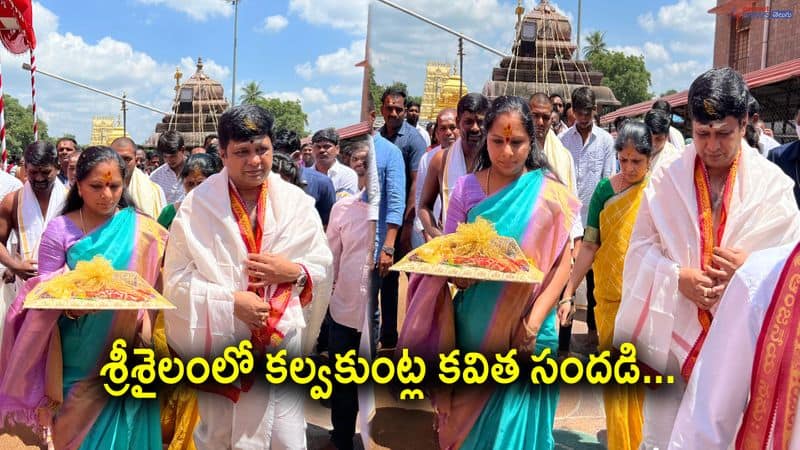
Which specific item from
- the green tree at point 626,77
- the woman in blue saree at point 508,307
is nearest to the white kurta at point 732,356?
the woman in blue saree at point 508,307

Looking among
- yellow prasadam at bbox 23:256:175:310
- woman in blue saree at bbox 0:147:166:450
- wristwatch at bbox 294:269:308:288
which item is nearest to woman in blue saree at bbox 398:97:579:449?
wristwatch at bbox 294:269:308:288

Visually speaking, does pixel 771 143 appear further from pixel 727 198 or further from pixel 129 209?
pixel 129 209

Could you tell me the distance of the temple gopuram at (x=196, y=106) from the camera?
4922cm

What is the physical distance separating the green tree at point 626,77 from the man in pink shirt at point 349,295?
201 feet

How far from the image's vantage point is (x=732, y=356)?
1677 mm

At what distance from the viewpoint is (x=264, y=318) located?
135 inches

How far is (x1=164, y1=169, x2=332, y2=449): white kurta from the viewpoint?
11.3 ft

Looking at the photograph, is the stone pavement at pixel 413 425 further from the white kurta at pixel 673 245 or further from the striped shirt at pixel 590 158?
the striped shirt at pixel 590 158

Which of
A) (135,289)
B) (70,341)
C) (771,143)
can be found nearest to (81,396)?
(70,341)

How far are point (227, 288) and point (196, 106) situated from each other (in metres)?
49.8

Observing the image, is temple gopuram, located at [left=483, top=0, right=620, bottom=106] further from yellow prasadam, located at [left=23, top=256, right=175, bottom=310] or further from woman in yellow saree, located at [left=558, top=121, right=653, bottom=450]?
yellow prasadam, located at [left=23, top=256, right=175, bottom=310]

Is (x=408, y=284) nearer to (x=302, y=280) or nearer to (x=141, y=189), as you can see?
(x=302, y=280)

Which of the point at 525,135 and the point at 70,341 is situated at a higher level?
the point at 525,135

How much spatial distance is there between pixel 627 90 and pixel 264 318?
6419cm
